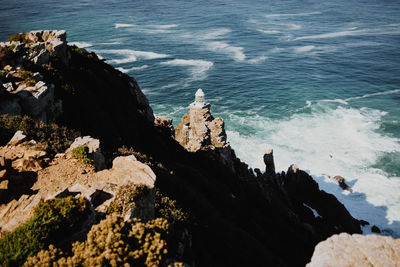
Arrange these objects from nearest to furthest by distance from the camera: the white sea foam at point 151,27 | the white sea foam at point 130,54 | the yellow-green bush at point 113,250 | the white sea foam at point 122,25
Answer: the yellow-green bush at point 113,250, the white sea foam at point 130,54, the white sea foam at point 151,27, the white sea foam at point 122,25

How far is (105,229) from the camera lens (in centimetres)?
836

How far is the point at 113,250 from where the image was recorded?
7824 millimetres

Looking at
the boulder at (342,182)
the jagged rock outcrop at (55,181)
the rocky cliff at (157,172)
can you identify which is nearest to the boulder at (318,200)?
the rocky cliff at (157,172)

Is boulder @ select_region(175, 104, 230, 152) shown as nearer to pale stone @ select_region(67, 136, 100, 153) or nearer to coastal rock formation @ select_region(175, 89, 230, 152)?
coastal rock formation @ select_region(175, 89, 230, 152)

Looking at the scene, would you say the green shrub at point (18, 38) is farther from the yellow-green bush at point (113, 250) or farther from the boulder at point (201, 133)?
the yellow-green bush at point (113, 250)

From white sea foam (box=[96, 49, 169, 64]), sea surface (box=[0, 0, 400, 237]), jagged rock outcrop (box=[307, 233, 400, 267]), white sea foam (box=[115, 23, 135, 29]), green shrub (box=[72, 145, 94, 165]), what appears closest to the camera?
jagged rock outcrop (box=[307, 233, 400, 267])

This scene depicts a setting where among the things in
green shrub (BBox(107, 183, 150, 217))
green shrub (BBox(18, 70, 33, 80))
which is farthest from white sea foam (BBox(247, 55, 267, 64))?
green shrub (BBox(107, 183, 150, 217))

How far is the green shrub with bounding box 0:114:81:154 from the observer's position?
16.1m

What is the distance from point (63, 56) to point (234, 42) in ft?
341

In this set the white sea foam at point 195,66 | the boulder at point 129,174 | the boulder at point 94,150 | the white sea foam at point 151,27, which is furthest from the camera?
the white sea foam at point 151,27

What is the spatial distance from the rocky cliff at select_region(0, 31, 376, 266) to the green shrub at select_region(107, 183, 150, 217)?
0.20 ft

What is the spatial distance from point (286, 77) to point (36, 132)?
280ft

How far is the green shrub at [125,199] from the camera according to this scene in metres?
10.8

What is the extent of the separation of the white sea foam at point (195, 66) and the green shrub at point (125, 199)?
7746 centimetres
